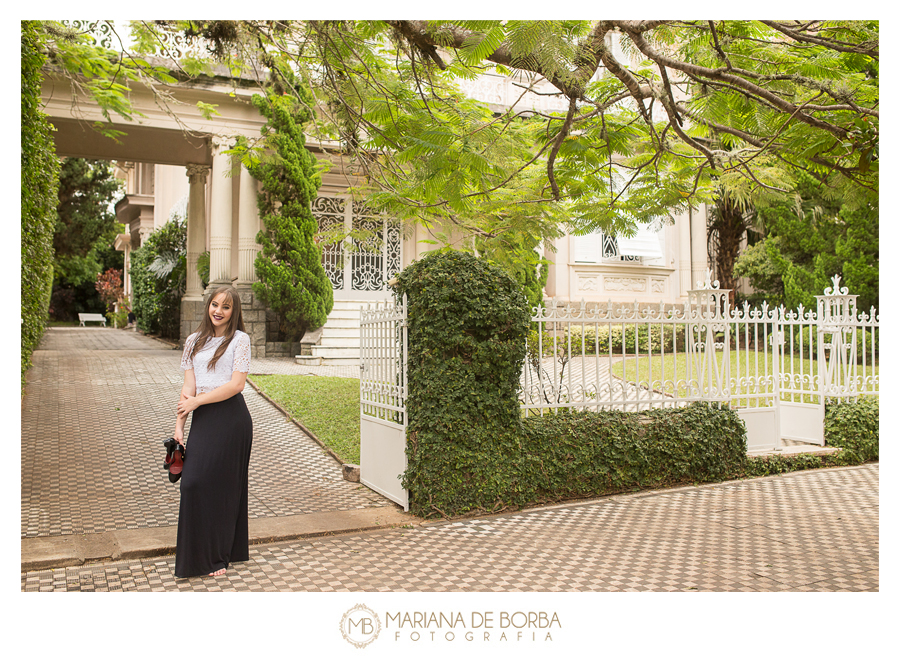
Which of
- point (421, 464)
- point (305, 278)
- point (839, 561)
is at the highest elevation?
point (305, 278)

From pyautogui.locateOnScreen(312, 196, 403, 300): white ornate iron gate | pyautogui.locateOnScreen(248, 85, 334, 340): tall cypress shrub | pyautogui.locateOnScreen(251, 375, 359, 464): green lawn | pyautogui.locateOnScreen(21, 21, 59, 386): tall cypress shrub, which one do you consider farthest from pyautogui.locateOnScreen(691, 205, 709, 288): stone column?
pyautogui.locateOnScreen(21, 21, 59, 386): tall cypress shrub

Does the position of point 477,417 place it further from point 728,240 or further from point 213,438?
point 728,240

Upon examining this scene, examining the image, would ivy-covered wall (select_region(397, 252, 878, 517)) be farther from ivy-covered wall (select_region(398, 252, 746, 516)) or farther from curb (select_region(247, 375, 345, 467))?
curb (select_region(247, 375, 345, 467))

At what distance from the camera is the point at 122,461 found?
21.1ft

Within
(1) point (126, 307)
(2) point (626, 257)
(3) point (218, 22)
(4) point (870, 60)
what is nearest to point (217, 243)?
(3) point (218, 22)

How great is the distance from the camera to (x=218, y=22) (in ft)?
19.0

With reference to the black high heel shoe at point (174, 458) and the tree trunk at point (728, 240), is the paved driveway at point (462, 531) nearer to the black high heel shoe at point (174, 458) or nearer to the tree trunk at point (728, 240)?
the black high heel shoe at point (174, 458)

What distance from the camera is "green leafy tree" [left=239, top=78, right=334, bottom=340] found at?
1309cm

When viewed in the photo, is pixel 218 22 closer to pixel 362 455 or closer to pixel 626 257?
pixel 362 455

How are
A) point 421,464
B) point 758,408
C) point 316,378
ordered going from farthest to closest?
point 316,378 → point 758,408 → point 421,464

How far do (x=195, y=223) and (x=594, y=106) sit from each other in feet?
41.6

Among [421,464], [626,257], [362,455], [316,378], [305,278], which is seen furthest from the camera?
[626,257]

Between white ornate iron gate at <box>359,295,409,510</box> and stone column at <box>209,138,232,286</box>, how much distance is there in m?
8.31

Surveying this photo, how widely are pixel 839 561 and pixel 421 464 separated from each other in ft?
9.48
